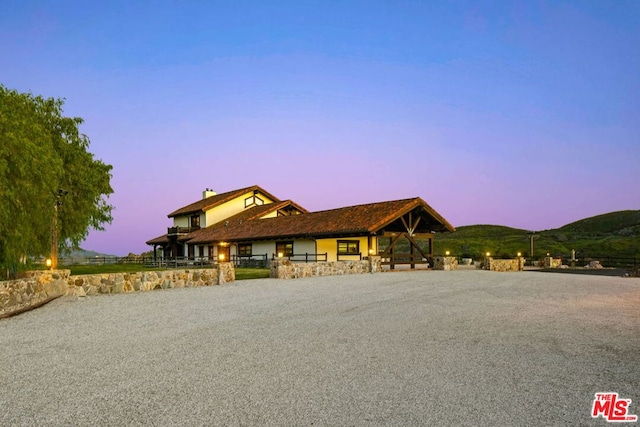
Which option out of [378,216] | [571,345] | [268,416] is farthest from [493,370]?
[378,216]

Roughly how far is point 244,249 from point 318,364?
30923 mm

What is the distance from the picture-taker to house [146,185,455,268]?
28.3m

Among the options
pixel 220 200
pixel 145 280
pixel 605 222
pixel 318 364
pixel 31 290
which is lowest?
pixel 318 364

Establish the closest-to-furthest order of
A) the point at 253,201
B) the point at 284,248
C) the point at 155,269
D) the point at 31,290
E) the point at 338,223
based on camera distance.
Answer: the point at 31,290
the point at 338,223
the point at 155,269
the point at 284,248
the point at 253,201

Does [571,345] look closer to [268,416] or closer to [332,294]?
[268,416]

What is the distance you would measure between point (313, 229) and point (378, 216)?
4770 millimetres

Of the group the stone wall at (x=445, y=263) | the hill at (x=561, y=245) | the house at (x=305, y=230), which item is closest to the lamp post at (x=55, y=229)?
the house at (x=305, y=230)

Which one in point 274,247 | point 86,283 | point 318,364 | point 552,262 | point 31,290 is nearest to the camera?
point 318,364

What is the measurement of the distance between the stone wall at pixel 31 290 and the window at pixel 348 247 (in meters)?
19.0

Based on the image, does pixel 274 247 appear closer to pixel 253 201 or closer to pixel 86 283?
pixel 253 201

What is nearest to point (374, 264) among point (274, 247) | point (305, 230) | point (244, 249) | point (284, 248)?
point (305, 230)

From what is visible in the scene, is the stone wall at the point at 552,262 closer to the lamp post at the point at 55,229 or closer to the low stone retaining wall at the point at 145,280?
the low stone retaining wall at the point at 145,280

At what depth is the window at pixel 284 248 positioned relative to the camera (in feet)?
107

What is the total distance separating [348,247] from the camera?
101 feet
